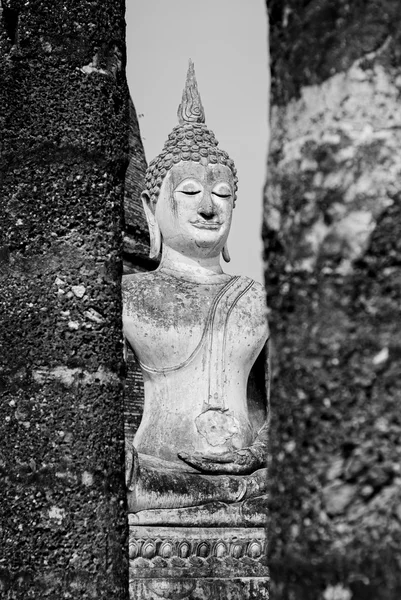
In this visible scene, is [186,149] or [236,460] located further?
[186,149]

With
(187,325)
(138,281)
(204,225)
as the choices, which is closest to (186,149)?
(204,225)

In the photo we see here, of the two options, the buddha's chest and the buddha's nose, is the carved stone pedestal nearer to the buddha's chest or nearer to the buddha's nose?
the buddha's chest

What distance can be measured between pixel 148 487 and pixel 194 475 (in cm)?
47

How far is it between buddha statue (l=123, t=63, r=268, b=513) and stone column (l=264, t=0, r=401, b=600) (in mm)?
5046

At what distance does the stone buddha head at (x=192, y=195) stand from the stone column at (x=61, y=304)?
138 inches

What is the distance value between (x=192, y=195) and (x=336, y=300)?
6.45 m

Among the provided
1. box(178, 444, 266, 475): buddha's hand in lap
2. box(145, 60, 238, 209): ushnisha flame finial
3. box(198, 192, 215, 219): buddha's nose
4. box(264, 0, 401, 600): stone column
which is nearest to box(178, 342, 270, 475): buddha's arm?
box(178, 444, 266, 475): buddha's hand in lap

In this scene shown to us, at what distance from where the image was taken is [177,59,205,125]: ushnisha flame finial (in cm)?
939

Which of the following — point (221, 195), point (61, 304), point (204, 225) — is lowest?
point (61, 304)

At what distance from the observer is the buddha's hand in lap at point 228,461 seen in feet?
26.3

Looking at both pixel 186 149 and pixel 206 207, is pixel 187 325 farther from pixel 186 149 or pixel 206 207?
pixel 186 149

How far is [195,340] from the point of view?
8.55m

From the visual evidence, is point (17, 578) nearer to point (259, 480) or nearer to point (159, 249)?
point (259, 480)

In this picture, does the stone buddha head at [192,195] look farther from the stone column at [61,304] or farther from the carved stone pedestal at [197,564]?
the stone column at [61,304]
